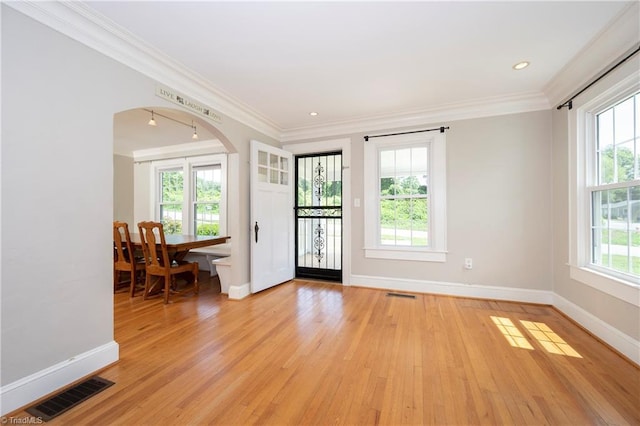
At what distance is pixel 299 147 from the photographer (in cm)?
451

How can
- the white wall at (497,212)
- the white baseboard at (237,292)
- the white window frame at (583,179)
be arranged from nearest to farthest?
1. the white window frame at (583,179)
2. the white wall at (497,212)
3. the white baseboard at (237,292)

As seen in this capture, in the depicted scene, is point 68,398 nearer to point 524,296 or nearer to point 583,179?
point 524,296

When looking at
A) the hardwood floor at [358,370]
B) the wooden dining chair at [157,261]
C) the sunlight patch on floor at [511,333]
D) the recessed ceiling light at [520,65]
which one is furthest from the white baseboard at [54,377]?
the recessed ceiling light at [520,65]

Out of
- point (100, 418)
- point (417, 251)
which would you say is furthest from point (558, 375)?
point (100, 418)

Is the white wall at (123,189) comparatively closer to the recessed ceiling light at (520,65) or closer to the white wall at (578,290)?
the recessed ceiling light at (520,65)

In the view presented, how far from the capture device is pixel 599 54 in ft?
7.31

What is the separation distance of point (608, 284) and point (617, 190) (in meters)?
0.85

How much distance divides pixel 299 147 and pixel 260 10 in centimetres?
268

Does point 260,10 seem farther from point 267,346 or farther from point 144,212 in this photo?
point 144,212

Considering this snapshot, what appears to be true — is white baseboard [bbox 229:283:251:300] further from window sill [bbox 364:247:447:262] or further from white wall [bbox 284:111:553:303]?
white wall [bbox 284:111:553:303]

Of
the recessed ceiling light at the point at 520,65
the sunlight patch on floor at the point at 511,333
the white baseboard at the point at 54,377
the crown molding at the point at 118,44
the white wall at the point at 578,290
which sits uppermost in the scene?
the recessed ceiling light at the point at 520,65

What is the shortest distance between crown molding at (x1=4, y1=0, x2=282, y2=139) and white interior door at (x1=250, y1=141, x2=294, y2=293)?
0.98 meters

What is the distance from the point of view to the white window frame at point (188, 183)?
5.16 metres

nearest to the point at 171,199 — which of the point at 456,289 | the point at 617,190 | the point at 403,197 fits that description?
the point at 403,197
